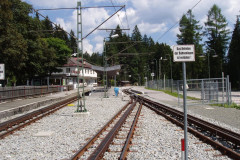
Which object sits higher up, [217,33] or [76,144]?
[217,33]

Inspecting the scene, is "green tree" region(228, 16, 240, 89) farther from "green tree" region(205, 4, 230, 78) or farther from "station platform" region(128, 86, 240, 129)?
"station platform" region(128, 86, 240, 129)

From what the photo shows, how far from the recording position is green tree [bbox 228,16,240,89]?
178ft

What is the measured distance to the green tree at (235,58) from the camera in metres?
54.2

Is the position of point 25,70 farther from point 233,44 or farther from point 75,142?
point 233,44

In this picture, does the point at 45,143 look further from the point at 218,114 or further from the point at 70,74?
the point at 70,74

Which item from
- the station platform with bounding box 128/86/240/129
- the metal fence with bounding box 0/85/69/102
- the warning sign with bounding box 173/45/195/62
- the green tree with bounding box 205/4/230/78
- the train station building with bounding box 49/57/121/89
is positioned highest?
the green tree with bounding box 205/4/230/78

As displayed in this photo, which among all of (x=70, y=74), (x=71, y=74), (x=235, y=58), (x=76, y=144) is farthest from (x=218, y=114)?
(x=71, y=74)

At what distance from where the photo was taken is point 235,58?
54312 millimetres

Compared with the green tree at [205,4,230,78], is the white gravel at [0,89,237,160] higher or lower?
lower

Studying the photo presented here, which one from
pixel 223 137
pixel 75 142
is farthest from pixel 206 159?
pixel 75 142

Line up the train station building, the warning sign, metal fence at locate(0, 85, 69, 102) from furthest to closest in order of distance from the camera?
the train station building
metal fence at locate(0, 85, 69, 102)
the warning sign

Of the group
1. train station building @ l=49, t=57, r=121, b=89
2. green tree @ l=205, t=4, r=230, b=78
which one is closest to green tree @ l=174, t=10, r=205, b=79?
green tree @ l=205, t=4, r=230, b=78

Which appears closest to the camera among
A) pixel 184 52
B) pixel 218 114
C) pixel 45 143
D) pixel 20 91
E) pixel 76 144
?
pixel 184 52

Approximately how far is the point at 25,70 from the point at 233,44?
139 ft
